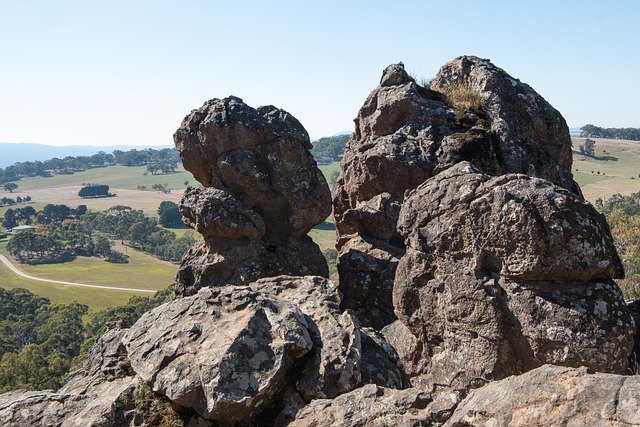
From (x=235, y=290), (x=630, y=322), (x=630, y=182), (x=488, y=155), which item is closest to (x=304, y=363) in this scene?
(x=235, y=290)

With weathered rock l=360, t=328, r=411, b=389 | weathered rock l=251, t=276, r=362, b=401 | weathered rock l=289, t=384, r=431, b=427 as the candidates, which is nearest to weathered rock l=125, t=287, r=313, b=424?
weathered rock l=251, t=276, r=362, b=401

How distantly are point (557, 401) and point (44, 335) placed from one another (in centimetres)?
8146

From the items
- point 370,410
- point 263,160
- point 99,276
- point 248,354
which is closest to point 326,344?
point 248,354

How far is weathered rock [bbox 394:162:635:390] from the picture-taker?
1040cm

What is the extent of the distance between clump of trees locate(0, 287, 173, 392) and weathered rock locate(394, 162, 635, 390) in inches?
1558

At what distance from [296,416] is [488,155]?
1221 centimetres

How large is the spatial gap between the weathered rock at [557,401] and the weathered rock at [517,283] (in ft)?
13.9

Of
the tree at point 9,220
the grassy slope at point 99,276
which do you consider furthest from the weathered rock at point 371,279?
the tree at point 9,220

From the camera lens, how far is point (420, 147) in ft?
61.6

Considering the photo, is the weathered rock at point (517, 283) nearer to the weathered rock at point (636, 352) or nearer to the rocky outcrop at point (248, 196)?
the weathered rock at point (636, 352)

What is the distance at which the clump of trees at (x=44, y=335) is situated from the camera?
42.1 meters

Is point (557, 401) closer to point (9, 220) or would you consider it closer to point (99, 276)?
point (99, 276)

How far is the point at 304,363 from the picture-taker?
988cm

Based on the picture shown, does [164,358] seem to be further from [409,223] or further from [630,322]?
[630,322]
